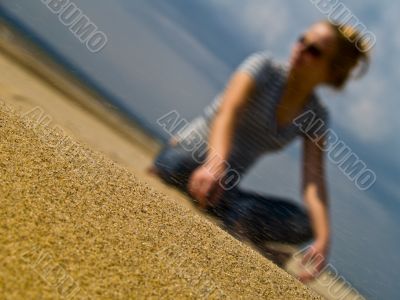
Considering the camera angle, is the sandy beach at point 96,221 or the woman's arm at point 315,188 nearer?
the woman's arm at point 315,188

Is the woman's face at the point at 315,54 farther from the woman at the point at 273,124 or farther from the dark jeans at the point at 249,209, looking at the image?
the dark jeans at the point at 249,209

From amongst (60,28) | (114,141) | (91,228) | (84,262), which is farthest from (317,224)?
(60,28)

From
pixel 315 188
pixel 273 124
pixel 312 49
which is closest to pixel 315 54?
pixel 312 49

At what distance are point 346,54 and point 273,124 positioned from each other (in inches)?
8.1

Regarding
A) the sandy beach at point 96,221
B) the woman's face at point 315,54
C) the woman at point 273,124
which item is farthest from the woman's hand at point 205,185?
the woman's face at point 315,54

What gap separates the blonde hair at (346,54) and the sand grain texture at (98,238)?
0.72m

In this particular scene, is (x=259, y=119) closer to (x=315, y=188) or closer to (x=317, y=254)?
(x=315, y=188)

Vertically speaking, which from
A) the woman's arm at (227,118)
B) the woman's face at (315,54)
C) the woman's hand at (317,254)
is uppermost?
the woman's face at (315,54)

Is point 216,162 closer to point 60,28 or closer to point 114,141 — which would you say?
point 114,141

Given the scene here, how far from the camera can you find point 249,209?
138 cm

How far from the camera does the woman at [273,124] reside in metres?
1.01

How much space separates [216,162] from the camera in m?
1.03

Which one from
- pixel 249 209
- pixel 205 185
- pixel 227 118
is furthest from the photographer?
pixel 249 209

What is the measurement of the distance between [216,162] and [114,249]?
22.5 inches
